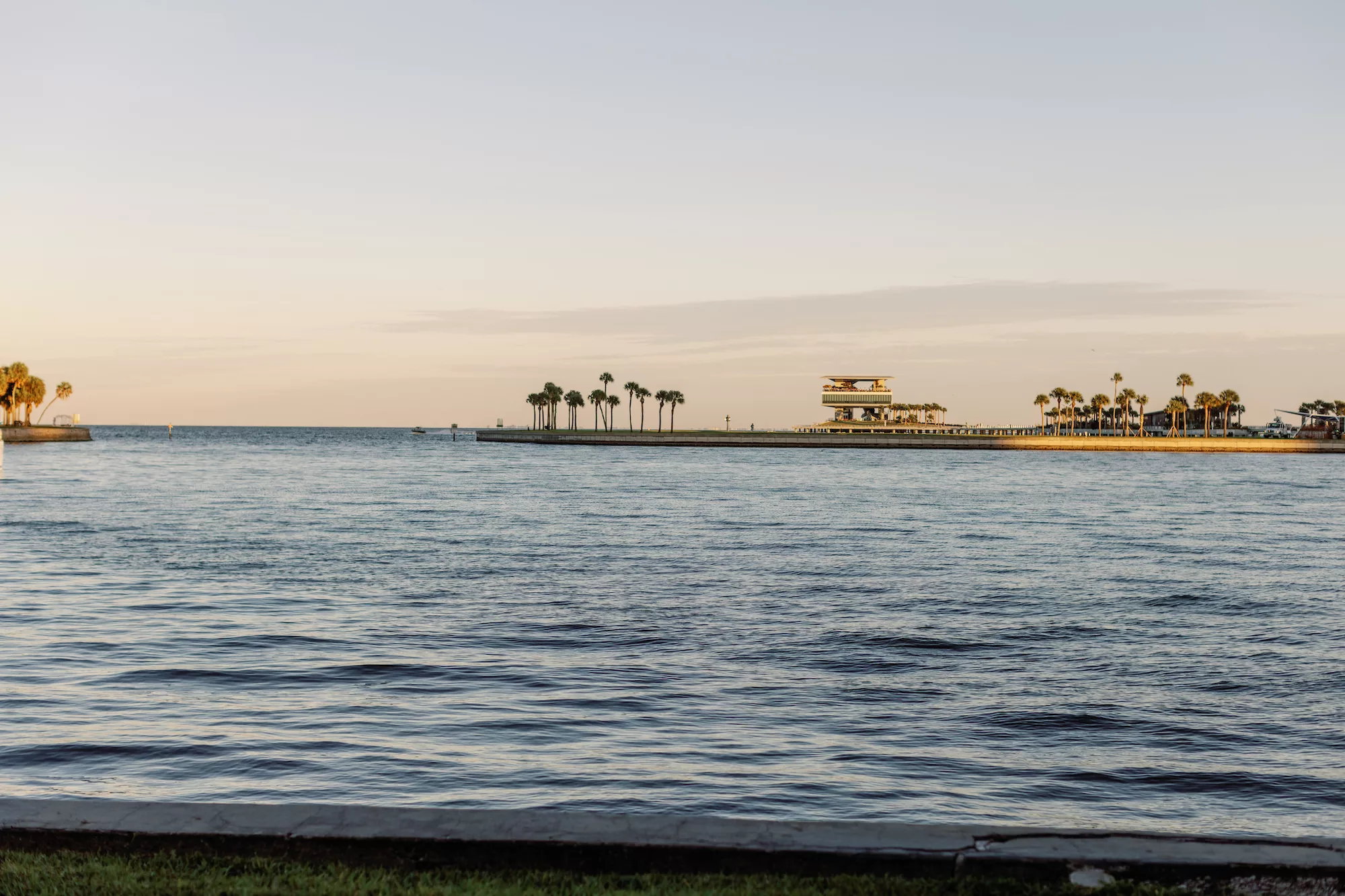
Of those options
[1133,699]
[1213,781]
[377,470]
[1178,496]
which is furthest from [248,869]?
[377,470]

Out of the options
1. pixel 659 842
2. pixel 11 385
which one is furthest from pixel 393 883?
pixel 11 385

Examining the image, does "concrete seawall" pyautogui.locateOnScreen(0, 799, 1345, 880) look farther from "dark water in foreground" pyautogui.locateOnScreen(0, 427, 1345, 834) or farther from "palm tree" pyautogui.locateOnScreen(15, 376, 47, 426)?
A: "palm tree" pyautogui.locateOnScreen(15, 376, 47, 426)

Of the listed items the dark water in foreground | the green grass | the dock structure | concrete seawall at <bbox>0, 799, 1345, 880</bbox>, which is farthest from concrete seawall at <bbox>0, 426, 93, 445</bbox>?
the green grass

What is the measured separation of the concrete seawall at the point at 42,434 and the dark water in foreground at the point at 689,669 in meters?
149

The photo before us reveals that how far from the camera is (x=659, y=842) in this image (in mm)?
6164

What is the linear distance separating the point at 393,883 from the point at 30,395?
203m

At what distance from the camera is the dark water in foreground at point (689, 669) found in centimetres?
1071

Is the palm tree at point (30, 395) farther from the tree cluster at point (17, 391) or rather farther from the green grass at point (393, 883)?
the green grass at point (393, 883)

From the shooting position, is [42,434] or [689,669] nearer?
[689,669]

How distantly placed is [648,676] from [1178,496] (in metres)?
65.2

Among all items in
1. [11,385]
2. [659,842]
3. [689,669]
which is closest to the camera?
[659,842]

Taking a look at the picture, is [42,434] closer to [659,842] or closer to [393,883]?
[393,883]

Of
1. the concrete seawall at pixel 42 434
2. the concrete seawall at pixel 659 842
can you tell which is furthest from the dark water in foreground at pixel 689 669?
the concrete seawall at pixel 42 434

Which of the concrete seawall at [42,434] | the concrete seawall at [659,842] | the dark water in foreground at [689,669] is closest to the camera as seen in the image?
the concrete seawall at [659,842]
